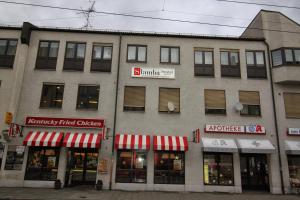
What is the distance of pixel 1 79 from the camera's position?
17438 millimetres

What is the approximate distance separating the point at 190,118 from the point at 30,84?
12.6m

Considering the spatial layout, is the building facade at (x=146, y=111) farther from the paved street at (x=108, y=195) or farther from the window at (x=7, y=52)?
the paved street at (x=108, y=195)

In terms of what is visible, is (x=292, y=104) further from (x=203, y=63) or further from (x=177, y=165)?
(x=177, y=165)

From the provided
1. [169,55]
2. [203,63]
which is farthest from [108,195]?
[203,63]

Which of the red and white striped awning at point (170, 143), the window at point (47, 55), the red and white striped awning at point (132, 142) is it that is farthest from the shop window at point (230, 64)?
the window at point (47, 55)

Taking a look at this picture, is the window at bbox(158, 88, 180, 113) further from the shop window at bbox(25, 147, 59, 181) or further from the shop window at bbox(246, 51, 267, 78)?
the shop window at bbox(25, 147, 59, 181)

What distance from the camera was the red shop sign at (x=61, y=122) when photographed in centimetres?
1656

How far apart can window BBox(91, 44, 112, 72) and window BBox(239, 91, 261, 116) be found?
1087 centimetres

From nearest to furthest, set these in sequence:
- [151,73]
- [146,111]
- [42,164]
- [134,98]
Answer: [42,164]
[146,111]
[134,98]
[151,73]

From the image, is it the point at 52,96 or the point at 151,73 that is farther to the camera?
the point at 151,73

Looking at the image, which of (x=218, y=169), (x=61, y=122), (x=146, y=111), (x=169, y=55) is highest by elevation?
(x=169, y=55)

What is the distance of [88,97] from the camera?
57.4 ft

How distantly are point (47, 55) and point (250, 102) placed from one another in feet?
54.4

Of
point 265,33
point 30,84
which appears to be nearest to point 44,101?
point 30,84
